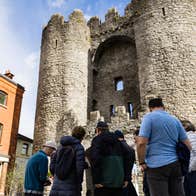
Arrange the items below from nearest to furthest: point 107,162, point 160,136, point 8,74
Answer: point 160,136 → point 107,162 → point 8,74

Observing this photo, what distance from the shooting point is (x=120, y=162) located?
382 cm

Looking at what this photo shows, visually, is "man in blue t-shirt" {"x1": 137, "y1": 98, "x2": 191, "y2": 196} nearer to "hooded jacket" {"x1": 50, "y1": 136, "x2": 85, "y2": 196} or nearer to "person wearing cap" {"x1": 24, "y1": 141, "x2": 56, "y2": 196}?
"hooded jacket" {"x1": 50, "y1": 136, "x2": 85, "y2": 196}

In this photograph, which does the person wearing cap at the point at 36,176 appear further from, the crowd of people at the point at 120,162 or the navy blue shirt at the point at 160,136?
the navy blue shirt at the point at 160,136

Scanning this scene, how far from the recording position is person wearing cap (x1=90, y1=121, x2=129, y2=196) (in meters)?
3.64

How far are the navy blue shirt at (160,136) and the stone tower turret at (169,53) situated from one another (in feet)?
29.5

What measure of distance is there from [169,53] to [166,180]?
440 inches

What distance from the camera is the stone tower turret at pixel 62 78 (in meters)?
14.4

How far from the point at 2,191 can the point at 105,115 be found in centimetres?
846

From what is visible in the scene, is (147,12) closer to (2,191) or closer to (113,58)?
(113,58)

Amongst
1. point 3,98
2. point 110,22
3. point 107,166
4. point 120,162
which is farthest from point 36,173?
point 110,22

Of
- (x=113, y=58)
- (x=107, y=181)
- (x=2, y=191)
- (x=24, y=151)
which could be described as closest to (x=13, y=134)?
(x=2, y=191)

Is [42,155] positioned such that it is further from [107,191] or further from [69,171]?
[107,191]

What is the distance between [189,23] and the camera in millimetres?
13688

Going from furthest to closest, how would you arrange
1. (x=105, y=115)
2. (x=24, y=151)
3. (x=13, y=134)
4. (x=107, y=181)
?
1. (x=24, y=151)
2. (x=13, y=134)
3. (x=105, y=115)
4. (x=107, y=181)
